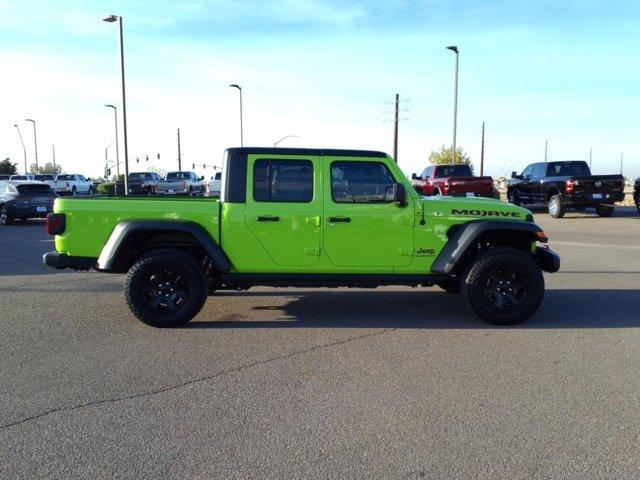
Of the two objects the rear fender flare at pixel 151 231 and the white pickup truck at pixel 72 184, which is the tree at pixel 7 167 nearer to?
the white pickup truck at pixel 72 184

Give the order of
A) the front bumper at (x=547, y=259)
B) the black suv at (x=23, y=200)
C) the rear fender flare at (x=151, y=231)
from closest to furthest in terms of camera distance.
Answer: the rear fender flare at (x=151, y=231) → the front bumper at (x=547, y=259) → the black suv at (x=23, y=200)

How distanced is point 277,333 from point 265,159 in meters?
1.84

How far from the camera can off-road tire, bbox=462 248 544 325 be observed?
6.51 metres

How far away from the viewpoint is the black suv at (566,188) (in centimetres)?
2023

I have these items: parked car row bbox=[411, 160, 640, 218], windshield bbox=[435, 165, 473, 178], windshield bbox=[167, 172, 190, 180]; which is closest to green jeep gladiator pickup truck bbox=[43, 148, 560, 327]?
parked car row bbox=[411, 160, 640, 218]

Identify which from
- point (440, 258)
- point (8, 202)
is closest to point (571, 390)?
point (440, 258)

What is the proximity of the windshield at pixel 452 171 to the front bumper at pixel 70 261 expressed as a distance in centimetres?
1879

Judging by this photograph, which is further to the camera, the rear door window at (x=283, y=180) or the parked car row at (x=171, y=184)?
the parked car row at (x=171, y=184)

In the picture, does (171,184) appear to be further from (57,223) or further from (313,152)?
(313,152)

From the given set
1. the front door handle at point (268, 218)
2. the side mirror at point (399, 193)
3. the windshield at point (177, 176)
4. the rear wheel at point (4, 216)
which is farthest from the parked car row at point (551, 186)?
the windshield at point (177, 176)

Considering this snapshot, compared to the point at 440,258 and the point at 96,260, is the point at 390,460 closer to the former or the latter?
the point at 440,258

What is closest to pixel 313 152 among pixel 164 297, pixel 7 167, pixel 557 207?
pixel 164 297

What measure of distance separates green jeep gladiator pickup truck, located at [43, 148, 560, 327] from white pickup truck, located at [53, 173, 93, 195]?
37812 mm

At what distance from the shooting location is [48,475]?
337 centimetres
